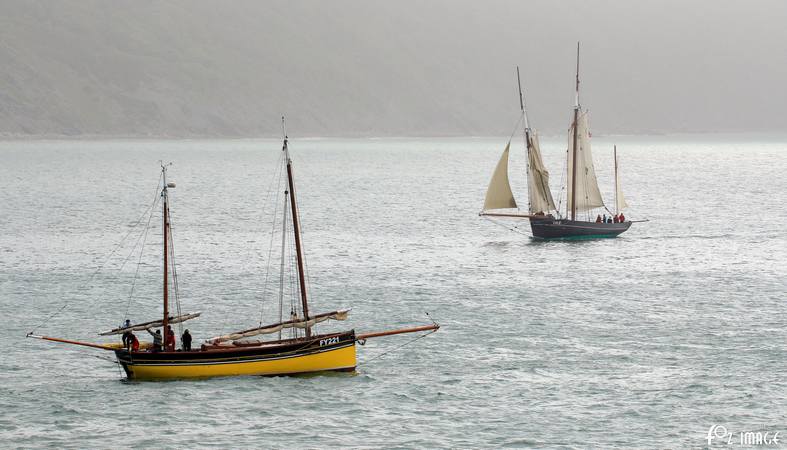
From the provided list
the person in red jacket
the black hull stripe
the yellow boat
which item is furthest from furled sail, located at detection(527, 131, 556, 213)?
the person in red jacket

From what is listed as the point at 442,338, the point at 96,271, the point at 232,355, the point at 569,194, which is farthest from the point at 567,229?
the point at 232,355

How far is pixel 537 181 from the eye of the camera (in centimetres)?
10606

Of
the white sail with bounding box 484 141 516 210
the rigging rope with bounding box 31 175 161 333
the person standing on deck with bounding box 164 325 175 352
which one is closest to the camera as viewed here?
the person standing on deck with bounding box 164 325 175 352

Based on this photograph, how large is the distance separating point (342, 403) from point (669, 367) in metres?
16.2

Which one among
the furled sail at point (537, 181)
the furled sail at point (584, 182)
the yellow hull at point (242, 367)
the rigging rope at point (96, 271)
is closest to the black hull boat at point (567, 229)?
the furled sail at point (537, 181)

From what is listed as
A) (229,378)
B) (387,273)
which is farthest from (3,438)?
(387,273)

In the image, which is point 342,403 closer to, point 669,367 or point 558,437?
point 558,437

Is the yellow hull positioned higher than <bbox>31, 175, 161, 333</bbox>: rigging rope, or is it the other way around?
<bbox>31, 175, 161, 333</bbox>: rigging rope

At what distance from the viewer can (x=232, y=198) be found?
176 metres

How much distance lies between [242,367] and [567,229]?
58355 mm

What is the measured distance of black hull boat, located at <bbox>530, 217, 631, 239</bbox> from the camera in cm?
10794

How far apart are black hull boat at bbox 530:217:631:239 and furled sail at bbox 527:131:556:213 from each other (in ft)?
4.39

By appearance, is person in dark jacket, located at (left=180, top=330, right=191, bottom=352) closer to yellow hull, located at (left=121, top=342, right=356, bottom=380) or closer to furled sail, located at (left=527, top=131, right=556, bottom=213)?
yellow hull, located at (left=121, top=342, right=356, bottom=380)

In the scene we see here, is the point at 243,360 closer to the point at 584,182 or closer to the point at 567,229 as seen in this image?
the point at 567,229
